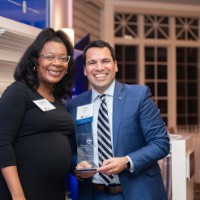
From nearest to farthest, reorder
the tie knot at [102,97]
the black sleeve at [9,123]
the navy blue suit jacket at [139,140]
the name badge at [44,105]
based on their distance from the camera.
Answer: the black sleeve at [9,123], the name badge at [44,105], the navy blue suit jacket at [139,140], the tie knot at [102,97]

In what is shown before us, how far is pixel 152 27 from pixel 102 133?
19.7ft

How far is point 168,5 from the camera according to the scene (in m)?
7.44

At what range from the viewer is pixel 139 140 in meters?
1.89

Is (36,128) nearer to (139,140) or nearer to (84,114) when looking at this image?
(84,114)

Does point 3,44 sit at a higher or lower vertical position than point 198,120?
higher

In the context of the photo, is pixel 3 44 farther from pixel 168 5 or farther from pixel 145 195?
pixel 168 5

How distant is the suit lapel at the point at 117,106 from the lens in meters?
1.84

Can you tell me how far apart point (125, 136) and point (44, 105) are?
422mm

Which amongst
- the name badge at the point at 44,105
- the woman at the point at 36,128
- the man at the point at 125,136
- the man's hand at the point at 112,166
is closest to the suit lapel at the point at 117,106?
the man at the point at 125,136

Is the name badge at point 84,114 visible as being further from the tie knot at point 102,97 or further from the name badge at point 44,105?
the name badge at point 44,105

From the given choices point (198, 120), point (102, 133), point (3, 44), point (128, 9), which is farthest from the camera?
point (198, 120)

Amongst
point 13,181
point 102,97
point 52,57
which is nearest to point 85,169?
point 13,181

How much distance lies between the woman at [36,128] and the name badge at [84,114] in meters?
0.11

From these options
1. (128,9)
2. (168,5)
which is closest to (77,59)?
(128,9)
